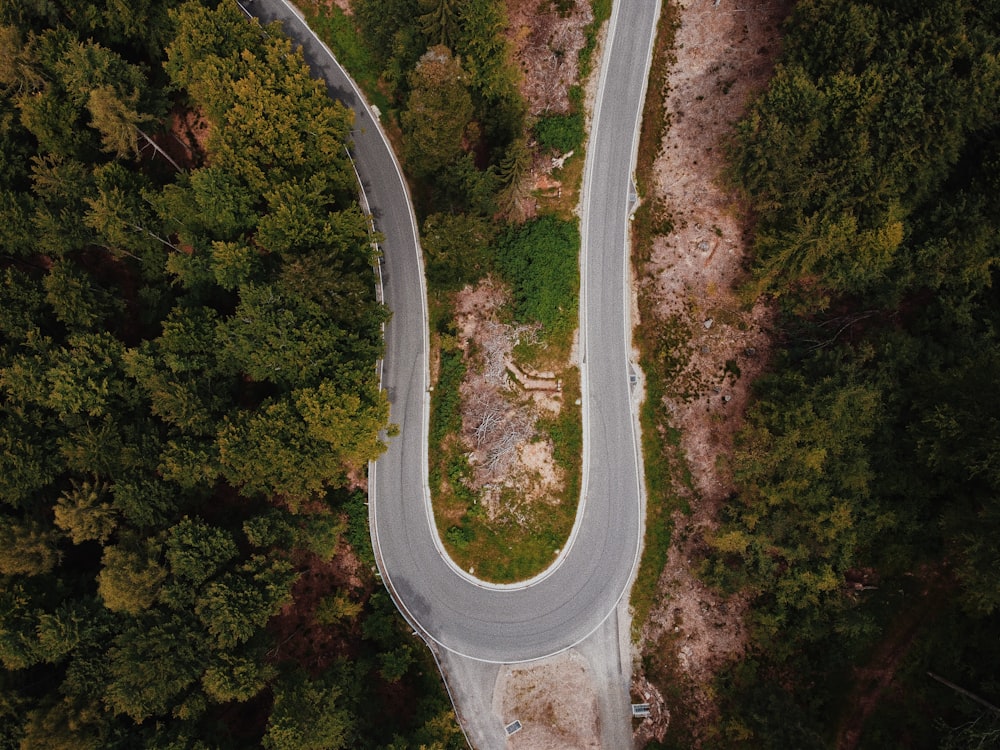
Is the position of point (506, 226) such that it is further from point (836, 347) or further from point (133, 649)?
point (133, 649)

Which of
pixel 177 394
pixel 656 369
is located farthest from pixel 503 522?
pixel 177 394

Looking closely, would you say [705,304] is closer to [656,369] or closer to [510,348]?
[656,369]

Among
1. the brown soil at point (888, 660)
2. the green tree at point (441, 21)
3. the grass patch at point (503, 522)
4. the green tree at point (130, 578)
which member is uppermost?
the green tree at point (441, 21)

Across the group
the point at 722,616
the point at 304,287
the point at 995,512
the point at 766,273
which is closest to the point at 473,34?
the point at 304,287

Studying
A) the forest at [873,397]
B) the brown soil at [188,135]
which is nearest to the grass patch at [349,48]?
the brown soil at [188,135]

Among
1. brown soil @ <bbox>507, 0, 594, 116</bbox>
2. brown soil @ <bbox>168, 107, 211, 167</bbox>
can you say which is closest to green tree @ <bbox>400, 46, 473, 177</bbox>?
brown soil @ <bbox>507, 0, 594, 116</bbox>

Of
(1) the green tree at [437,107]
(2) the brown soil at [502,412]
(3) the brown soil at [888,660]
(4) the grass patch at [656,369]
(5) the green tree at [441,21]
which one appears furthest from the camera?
(2) the brown soil at [502,412]

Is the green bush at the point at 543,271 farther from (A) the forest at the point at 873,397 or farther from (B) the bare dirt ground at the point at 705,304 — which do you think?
(A) the forest at the point at 873,397
